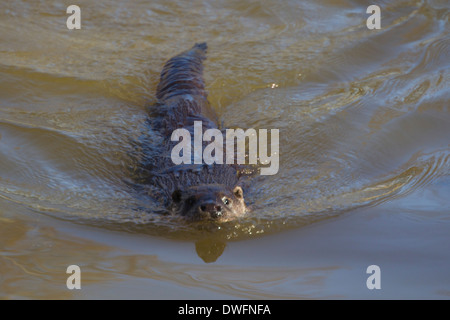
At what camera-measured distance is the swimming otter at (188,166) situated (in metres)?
4.59

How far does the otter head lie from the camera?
4480 millimetres

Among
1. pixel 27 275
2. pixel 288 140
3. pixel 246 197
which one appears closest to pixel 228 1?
pixel 288 140

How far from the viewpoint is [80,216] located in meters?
4.67

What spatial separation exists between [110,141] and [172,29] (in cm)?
304

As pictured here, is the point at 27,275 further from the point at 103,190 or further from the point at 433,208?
the point at 433,208

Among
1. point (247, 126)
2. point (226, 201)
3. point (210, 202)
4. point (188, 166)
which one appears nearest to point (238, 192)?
point (226, 201)

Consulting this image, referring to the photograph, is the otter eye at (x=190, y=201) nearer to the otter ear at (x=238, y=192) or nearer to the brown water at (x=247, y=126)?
the brown water at (x=247, y=126)

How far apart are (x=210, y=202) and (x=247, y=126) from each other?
2255 mm

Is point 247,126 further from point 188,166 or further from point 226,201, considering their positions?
point 226,201

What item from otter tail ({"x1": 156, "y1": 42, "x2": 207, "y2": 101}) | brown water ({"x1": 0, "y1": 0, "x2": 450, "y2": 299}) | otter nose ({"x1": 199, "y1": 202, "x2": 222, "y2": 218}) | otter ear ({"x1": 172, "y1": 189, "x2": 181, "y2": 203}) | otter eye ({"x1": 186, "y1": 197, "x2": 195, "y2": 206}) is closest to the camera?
brown water ({"x1": 0, "y1": 0, "x2": 450, "y2": 299})

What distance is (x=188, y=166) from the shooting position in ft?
17.3

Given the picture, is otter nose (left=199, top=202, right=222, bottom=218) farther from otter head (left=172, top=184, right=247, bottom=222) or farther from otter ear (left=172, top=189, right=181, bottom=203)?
otter ear (left=172, top=189, right=181, bottom=203)

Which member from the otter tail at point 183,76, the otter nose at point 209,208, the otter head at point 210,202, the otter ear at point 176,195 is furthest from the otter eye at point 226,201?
the otter tail at point 183,76

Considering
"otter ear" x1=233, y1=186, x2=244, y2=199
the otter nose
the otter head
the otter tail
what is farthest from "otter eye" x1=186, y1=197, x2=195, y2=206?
the otter tail
